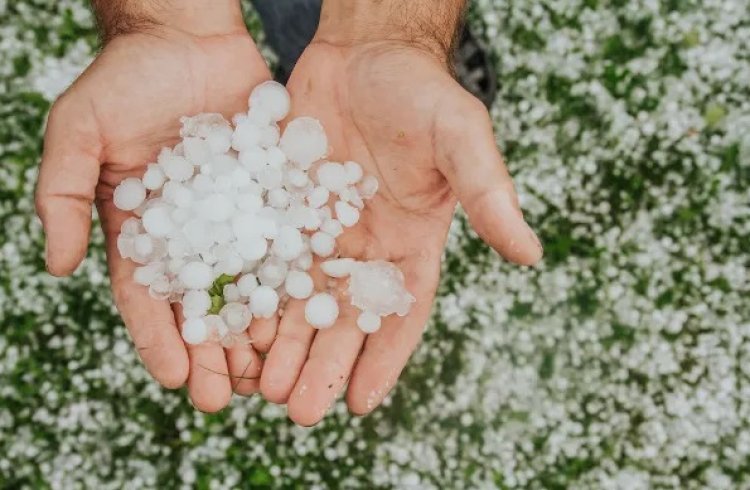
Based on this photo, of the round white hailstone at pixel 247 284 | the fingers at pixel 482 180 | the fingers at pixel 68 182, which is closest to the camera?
the fingers at pixel 482 180

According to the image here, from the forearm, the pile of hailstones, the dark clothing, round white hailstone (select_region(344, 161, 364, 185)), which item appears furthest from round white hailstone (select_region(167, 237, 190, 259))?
the dark clothing

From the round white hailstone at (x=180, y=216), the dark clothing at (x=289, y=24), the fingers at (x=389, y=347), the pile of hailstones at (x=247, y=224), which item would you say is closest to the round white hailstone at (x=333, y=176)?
the pile of hailstones at (x=247, y=224)

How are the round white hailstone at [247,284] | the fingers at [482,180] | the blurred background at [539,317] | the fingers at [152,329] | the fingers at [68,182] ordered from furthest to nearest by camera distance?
the blurred background at [539,317], the round white hailstone at [247,284], the fingers at [152,329], the fingers at [68,182], the fingers at [482,180]

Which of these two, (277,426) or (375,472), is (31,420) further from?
(375,472)

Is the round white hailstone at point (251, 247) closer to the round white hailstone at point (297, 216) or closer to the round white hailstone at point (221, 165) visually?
the round white hailstone at point (297, 216)

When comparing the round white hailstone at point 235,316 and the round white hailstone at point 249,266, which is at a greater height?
the round white hailstone at point 249,266

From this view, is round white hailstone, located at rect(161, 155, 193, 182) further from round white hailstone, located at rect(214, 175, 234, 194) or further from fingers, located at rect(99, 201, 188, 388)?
fingers, located at rect(99, 201, 188, 388)
